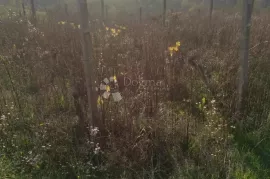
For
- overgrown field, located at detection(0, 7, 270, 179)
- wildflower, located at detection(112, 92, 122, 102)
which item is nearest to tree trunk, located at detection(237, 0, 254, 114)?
overgrown field, located at detection(0, 7, 270, 179)

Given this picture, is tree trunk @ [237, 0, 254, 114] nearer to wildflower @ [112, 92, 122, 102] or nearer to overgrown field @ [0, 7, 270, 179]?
overgrown field @ [0, 7, 270, 179]

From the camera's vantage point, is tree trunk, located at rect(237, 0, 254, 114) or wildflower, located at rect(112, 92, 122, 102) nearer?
tree trunk, located at rect(237, 0, 254, 114)

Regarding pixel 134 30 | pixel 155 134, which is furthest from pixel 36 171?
pixel 134 30

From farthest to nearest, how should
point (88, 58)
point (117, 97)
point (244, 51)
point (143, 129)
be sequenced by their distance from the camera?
point (117, 97)
point (244, 51)
point (143, 129)
point (88, 58)

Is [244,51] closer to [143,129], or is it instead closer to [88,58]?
[143,129]

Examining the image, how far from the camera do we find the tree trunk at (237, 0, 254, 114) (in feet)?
11.1

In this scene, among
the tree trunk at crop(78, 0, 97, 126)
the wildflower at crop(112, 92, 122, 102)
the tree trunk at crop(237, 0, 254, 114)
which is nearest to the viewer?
the tree trunk at crop(78, 0, 97, 126)

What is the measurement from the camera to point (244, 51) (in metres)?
3.52

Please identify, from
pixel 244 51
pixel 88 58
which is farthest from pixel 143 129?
pixel 244 51

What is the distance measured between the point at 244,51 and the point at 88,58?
2.10 m

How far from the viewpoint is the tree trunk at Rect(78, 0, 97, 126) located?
2680mm

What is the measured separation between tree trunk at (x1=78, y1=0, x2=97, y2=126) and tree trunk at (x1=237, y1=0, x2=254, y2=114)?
203 centimetres

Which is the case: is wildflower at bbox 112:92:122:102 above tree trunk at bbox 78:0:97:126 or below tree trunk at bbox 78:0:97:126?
below

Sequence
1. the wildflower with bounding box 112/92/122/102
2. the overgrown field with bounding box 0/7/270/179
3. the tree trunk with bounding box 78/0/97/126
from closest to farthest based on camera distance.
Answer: the tree trunk with bounding box 78/0/97/126 → the overgrown field with bounding box 0/7/270/179 → the wildflower with bounding box 112/92/122/102
